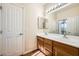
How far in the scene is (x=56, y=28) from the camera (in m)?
1.79

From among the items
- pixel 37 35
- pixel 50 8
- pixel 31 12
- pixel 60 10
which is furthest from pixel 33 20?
pixel 60 10

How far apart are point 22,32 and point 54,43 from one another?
2.37ft

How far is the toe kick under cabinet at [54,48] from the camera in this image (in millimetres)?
1439

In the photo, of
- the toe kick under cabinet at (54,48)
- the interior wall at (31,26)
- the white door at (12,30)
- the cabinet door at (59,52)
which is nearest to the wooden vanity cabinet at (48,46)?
the toe kick under cabinet at (54,48)

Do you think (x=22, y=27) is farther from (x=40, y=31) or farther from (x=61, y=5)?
(x=61, y=5)

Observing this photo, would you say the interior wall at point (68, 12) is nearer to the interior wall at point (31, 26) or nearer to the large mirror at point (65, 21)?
the large mirror at point (65, 21)

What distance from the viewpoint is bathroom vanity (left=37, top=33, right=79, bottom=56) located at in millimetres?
1427

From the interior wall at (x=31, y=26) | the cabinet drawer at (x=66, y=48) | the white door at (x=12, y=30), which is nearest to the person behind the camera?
the cabinet drawer at (x=66, y=48)

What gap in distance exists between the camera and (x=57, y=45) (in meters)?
1.71

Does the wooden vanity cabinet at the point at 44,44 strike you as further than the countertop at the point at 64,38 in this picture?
Yes

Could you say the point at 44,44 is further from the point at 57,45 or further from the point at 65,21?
the point at 65,21

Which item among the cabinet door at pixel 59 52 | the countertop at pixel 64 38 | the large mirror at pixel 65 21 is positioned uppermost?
the large mirror at pixel 65 21

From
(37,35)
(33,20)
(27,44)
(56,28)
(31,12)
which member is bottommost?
(27,44)

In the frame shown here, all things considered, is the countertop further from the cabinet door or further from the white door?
the white door
